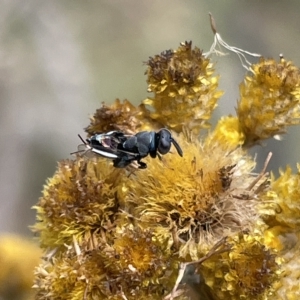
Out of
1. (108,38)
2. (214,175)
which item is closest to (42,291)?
(214,175)

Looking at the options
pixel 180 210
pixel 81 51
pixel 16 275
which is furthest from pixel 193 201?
pixel 81 51

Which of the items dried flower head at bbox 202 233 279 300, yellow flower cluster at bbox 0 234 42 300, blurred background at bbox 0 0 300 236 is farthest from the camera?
blurred background at bbox 0 0 300 236

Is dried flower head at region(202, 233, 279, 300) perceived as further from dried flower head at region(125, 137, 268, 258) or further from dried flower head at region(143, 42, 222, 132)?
dried flower head at region(143, 42, 222, 132)

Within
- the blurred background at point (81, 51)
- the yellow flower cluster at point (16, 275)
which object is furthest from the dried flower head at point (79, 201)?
the blurred background at point (81, 51)

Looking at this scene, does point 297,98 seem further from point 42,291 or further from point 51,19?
point 51,19

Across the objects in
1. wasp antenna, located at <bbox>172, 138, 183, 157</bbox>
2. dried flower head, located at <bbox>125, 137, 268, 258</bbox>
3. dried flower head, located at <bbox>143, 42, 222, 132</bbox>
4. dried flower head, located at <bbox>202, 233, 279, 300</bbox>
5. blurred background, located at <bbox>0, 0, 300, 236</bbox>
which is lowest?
dried flower head, located at <bbox>202, 233, 279, 300</bbox>

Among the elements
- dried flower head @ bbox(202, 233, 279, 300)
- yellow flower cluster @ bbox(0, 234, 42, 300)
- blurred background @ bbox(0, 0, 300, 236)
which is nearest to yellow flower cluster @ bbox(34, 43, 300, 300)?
dried flower head @ bbox(202, 233, 279, 300)
